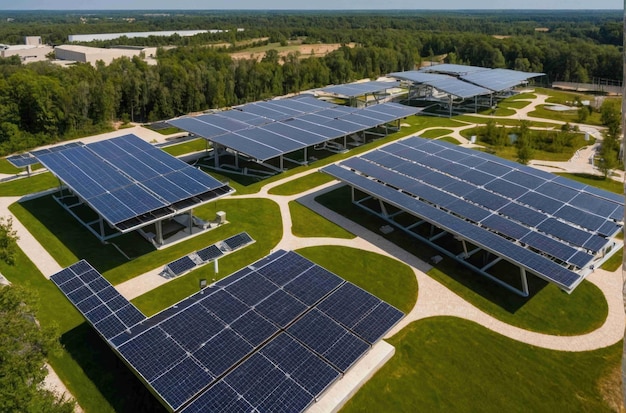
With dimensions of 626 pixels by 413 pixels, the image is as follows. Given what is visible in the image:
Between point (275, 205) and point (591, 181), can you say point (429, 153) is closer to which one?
point (275, 205)

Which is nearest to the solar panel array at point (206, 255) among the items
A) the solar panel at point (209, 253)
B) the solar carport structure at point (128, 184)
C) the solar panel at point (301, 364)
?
the solar panel at point (209, 253)

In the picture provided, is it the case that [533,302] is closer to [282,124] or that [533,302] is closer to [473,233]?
[473,233]

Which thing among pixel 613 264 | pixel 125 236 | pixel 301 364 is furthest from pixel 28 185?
pixel 613 264

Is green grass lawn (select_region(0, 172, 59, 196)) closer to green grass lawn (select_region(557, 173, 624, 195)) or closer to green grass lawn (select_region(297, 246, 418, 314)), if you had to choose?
green grass lawn (select_region(297, 246, 418, 314))

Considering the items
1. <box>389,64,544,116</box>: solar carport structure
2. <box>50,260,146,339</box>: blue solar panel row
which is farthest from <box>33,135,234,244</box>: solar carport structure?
<box>389,64,544,116</box>: solar carport structure

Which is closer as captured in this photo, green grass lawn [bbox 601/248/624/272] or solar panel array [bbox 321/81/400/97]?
green grass lawn [bbox 601/248/624/272]

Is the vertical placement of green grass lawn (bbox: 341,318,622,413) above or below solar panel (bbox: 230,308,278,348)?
below

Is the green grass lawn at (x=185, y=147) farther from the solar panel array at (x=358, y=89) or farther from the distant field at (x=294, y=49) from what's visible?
the distant field at (x=294, y=49)
